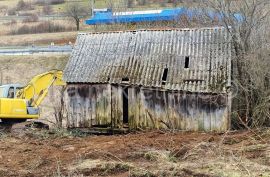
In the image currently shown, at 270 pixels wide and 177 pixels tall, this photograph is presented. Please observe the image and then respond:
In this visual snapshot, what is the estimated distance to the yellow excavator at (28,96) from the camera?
18.8 meters

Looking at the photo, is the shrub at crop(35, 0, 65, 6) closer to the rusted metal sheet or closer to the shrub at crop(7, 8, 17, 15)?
the shrub at crop(7, 8, 17, 15)

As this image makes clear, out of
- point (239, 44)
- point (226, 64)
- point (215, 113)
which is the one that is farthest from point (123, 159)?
point (239, 44)

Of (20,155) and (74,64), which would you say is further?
(74,64)

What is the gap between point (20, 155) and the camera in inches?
494

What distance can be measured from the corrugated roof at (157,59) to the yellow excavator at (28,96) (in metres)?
1.11

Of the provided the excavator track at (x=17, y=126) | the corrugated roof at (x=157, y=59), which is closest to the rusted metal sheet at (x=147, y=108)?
the corrugated roof at (x=157, y=59)

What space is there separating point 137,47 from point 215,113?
4323 millimetres

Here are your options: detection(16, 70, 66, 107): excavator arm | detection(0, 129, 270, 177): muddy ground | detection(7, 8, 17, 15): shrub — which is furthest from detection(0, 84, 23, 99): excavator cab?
detection(7, 8, 17, 15): shrub

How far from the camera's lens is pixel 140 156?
11680 millimetres

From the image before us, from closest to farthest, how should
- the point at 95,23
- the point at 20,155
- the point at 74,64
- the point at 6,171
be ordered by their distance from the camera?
the point at 6,171 < the point at 20,155 < the point at 74,64 < the point at 95,23

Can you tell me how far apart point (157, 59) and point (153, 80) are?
1.06 m

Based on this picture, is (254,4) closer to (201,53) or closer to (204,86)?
(201,53)

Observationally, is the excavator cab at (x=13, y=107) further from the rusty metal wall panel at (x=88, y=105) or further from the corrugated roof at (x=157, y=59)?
the corrugated roof at (x=157, y=59)

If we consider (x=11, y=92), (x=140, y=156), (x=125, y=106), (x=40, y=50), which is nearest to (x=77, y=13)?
(x=40, y=50)
